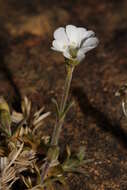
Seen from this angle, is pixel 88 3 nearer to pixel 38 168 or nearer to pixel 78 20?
pixel 78 20

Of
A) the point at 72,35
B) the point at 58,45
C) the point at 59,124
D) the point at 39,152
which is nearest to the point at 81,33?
the point at 72,35

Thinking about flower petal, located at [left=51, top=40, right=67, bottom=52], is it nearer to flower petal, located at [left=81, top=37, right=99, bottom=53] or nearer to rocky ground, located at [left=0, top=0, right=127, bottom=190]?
flower petal, located at [left=81, top=37, right=99, bottom=53]

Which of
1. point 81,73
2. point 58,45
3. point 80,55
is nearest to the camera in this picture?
point 80,55

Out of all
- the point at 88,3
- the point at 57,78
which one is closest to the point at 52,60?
the point at 57,78

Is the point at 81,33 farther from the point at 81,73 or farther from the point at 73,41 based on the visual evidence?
the point at 81,73

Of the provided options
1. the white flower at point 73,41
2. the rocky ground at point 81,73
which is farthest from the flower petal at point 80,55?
the rocky ground at point 81,73

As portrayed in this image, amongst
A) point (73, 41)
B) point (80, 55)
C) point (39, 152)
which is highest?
point (73, 41)

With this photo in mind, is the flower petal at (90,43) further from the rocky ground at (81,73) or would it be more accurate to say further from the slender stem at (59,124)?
the rocky ground at (81,73)

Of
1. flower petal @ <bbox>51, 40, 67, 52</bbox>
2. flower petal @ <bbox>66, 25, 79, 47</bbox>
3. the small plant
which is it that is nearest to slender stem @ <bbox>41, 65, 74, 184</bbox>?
the small plant
